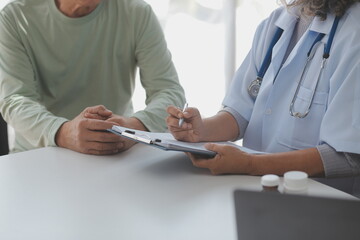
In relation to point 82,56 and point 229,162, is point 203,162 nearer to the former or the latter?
point 229,162

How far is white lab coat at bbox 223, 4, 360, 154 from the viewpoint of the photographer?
123 centimetres

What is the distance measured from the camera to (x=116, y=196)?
1119 mm

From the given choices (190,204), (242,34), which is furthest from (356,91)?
(242,34)

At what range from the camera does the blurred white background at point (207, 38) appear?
9.02ft

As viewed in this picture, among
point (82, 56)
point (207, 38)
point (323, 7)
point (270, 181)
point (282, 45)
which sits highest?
point (323, 7)

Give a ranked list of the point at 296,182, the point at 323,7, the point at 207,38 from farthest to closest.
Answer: the point at 207,38 < the point at 323,7 < the point at 296,182

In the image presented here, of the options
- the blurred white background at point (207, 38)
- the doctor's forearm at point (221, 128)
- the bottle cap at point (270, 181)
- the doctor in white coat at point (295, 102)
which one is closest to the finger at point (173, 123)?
the doctor in white coat at point (295, 102)

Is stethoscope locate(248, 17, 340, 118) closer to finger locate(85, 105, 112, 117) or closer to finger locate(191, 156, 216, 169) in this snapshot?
finger locate(191, 156, 216, 169)

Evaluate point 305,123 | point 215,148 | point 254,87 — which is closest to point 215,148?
point 215,148

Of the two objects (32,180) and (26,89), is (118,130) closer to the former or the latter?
(32,180)

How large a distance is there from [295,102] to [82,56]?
0.84m

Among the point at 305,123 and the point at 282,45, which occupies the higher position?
the point at 282,45

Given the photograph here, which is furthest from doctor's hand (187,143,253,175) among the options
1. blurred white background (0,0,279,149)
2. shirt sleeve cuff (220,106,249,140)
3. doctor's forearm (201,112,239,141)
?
blurred white background (0,0,279,149)

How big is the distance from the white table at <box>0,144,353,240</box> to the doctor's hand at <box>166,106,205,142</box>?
0.18 feet
